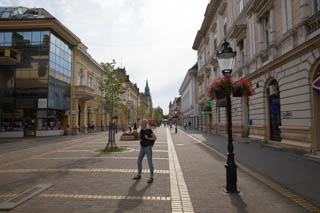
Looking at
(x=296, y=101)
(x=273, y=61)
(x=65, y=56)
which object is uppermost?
(x=65, y=56)

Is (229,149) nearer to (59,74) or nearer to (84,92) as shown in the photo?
(59,74)

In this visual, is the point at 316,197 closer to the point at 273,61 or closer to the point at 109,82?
the point at 273,61

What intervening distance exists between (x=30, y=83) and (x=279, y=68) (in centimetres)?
2568

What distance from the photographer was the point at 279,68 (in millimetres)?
11477

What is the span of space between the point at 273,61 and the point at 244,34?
18.8 ft

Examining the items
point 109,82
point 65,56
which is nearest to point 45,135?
point 65,56

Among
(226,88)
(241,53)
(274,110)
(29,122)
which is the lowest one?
(29,122)

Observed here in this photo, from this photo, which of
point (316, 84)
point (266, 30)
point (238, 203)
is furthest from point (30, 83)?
point (316, 84)

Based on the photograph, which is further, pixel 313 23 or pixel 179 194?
Result: pixel 313 23

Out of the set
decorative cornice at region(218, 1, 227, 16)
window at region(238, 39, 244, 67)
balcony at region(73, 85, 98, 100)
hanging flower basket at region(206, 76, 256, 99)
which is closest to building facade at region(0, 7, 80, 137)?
balcony at region(73, 85, 98, 100)

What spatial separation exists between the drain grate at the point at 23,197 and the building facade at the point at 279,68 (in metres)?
8.24

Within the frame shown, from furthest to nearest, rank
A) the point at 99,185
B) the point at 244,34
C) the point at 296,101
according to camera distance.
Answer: the point at 244,34 < the point at 296,101 < the point at 99,185

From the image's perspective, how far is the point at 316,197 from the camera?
14.6ft

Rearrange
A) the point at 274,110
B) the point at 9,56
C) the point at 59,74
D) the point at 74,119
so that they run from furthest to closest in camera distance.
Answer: the point at 74,119, the point at 59,74, the point at 9,56, the point at 274,110
